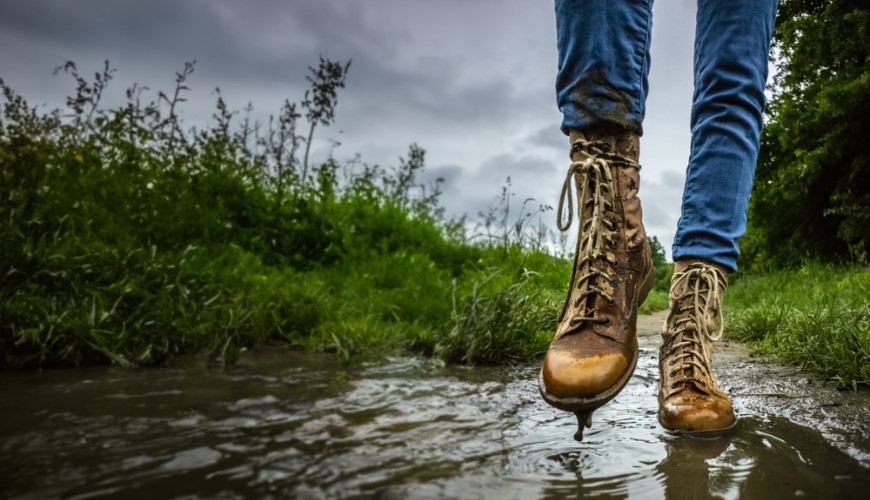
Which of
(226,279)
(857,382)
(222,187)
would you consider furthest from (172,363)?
(857,382)

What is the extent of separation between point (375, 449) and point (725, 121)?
1.33 metres

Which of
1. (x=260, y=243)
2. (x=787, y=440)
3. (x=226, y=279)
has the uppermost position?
(x=260, y=243)

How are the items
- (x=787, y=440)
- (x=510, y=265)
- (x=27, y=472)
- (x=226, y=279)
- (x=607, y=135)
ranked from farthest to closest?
(x=510, y=265) < (x=226, y=279) < (x=607, y=135) < (x=787, y=440) < (x=27, y=472)

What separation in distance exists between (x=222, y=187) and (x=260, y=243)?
0.59 metres

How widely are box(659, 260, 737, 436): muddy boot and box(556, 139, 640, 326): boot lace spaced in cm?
26

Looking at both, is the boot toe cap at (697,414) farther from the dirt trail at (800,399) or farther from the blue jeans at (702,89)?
the blue jeans at (702,89)

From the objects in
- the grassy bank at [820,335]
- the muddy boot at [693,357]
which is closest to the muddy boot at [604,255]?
the muddy boot at [693,357]

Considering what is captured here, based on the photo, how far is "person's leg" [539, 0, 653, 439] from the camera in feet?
5.34

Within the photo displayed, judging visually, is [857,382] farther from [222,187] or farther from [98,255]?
[222,187]

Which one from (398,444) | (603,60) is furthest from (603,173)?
(398,444)

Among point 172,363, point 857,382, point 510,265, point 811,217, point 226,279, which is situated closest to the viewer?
point 857,382

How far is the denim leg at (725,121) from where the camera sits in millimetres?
1702

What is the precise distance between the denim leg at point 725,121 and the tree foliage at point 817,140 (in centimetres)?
928

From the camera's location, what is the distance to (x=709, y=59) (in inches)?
68.8
